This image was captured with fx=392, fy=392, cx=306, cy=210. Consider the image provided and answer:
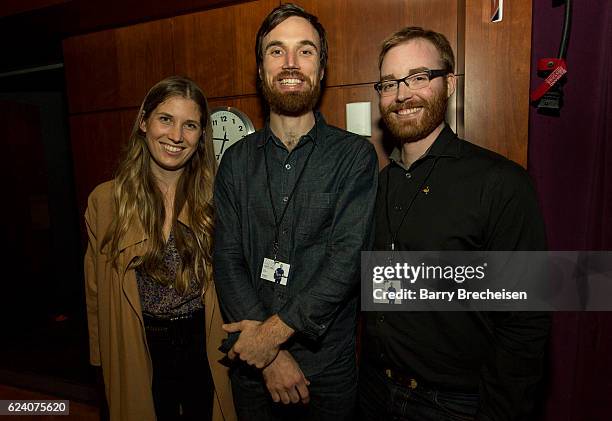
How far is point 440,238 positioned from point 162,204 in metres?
1.24

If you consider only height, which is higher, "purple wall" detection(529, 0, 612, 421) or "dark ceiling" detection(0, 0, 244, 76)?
"dark ceiling" detection(0, 0, 244, 76)

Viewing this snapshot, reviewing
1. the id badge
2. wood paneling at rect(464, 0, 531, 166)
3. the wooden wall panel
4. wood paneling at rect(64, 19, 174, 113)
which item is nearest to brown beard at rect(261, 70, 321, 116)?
the id badge

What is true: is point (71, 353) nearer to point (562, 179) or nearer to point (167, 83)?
point (167, 83)

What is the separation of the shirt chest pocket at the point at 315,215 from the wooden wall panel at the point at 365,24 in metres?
1.04

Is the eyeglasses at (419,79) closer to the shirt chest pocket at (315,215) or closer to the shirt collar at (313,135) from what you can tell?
the shirt collar at (313,135)

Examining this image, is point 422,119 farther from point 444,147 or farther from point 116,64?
point 116,64

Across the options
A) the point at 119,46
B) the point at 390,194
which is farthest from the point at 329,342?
the point at 119,46

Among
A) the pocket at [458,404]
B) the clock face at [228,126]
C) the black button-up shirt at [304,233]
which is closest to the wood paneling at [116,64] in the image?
the clock face at [228,126]

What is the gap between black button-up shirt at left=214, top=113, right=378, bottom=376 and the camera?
1.44 m

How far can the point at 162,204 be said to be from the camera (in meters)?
1.83

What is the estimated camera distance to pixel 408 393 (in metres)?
1.40

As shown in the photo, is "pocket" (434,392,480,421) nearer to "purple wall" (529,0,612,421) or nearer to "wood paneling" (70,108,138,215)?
"purple wall" (529,0,612,421)

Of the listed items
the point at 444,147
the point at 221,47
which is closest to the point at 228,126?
the point at 221,47

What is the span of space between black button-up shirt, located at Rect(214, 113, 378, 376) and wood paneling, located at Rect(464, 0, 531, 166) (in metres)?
0.75
